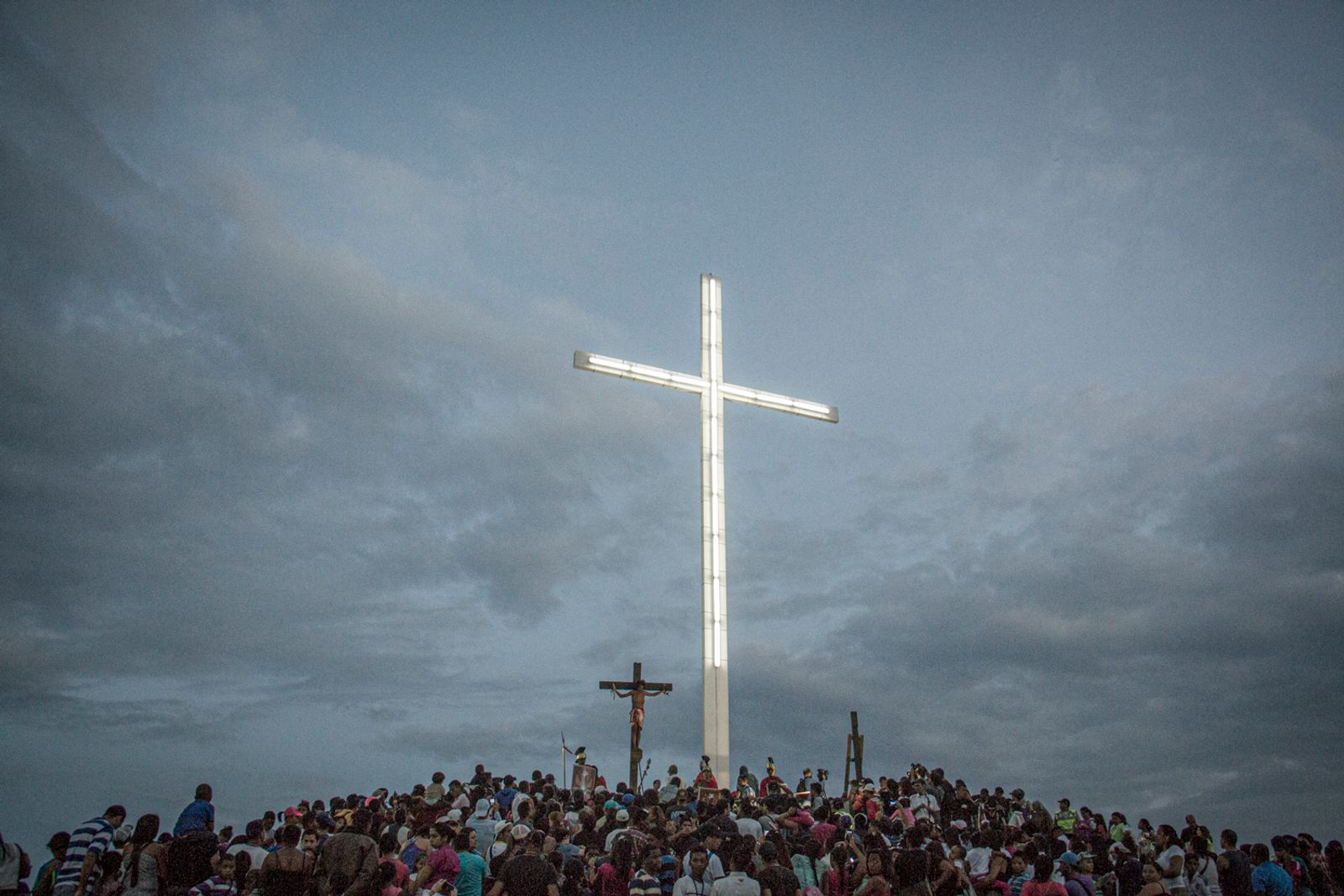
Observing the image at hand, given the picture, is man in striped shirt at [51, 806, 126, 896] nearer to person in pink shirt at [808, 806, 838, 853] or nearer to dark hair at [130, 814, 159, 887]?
dark hair at [130, 814, 159, 887]

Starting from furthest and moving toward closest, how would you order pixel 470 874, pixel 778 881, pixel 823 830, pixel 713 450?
pixel 713 450 < pixel 823 830 < pixel 470 874 < pixel 778 881

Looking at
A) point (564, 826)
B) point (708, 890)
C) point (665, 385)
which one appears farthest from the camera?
point (665, 385)

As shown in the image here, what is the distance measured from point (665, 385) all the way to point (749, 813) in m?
11.8

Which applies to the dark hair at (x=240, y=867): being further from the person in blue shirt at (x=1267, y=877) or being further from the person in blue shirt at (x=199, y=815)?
the person in blue shirt at (x=1267, y=877)

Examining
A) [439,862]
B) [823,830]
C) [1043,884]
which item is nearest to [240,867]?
[439,862]

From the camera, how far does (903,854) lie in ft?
30.5

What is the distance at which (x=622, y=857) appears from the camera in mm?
10336

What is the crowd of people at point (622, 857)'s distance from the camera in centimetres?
963

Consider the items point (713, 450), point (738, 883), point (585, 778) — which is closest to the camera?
point (738, 883)

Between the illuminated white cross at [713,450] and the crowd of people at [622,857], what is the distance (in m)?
4.90

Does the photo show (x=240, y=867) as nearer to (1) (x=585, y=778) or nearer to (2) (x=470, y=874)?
(2) (x=470, y=874)

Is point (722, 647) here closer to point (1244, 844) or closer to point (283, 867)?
point (1244, 844)

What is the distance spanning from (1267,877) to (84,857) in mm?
14455

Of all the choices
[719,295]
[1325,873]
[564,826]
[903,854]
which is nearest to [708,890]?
[903,854]
